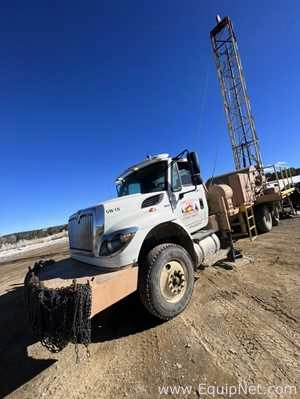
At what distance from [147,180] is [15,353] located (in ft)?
11.8

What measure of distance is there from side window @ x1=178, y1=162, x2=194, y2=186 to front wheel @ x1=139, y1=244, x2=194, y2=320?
1.57 metres

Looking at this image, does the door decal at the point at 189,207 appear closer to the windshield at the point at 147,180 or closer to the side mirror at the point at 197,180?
the side mirror at the point at 197,180

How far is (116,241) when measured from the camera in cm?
354

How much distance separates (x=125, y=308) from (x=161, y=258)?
5.41 feet

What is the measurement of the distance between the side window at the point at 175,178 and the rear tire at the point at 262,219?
6223mm

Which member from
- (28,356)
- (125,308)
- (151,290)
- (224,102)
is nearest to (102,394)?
(151,290)

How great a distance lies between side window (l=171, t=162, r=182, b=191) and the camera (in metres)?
4.84

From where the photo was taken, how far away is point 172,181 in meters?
4.84

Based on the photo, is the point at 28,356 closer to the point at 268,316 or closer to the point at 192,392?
the point at 192,392

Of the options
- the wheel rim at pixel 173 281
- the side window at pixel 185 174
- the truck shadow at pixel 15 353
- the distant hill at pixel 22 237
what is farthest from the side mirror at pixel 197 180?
the distant hill at pixel 22 237

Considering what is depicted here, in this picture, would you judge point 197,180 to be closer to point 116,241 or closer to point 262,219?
point 116,241

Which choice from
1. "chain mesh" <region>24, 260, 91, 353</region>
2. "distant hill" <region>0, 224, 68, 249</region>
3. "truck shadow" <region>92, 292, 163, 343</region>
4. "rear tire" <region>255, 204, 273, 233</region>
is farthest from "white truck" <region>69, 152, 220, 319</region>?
"distant hill" <region>0, 224, 68, 249</region>

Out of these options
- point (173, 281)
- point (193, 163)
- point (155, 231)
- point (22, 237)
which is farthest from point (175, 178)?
point (22, 237)

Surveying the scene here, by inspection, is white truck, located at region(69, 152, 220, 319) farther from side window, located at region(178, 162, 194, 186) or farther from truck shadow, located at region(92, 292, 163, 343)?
truck shadow, located at region(92, 292, 163, 343)
